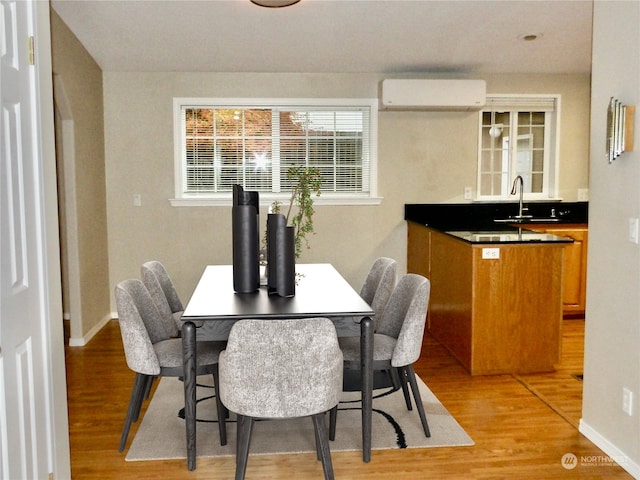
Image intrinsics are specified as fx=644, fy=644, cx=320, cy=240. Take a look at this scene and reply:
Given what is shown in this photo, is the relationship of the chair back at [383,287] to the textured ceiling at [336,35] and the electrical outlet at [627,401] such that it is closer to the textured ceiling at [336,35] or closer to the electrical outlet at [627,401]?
the electrical outlet at [627,401]

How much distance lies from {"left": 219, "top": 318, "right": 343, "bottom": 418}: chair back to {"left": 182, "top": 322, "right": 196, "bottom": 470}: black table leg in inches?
11.5

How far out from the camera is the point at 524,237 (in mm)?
4426

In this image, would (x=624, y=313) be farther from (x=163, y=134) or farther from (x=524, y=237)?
(x=163, y=134)

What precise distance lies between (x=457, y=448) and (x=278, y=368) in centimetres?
121

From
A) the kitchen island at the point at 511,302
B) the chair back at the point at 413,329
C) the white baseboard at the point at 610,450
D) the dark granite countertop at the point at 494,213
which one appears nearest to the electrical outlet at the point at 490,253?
the kitchen island at the point at 511,302

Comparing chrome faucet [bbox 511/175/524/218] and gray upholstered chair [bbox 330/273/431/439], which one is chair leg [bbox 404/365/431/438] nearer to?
gray upholstered chair [bbox 330/273/431/439]

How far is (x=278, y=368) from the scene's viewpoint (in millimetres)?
2510

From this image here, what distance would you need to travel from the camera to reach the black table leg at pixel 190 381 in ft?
9.24

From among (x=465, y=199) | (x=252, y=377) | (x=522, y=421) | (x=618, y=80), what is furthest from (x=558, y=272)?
(x=252, y=377)

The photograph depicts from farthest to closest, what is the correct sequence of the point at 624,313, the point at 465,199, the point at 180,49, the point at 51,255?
the point at 465,199
the point at 180,49
the point at 624,313
the point at 51,255

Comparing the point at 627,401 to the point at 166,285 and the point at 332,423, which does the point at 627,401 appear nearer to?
the point at 332,423

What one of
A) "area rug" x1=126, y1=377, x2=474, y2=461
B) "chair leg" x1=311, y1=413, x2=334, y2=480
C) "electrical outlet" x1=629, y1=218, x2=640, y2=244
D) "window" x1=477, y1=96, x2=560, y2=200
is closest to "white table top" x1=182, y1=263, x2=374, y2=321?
"chair leg" x1=311, y1=413, x2=334, y2=480

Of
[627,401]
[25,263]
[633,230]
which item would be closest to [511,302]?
[627,401]

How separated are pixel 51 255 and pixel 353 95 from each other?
4319 mm
